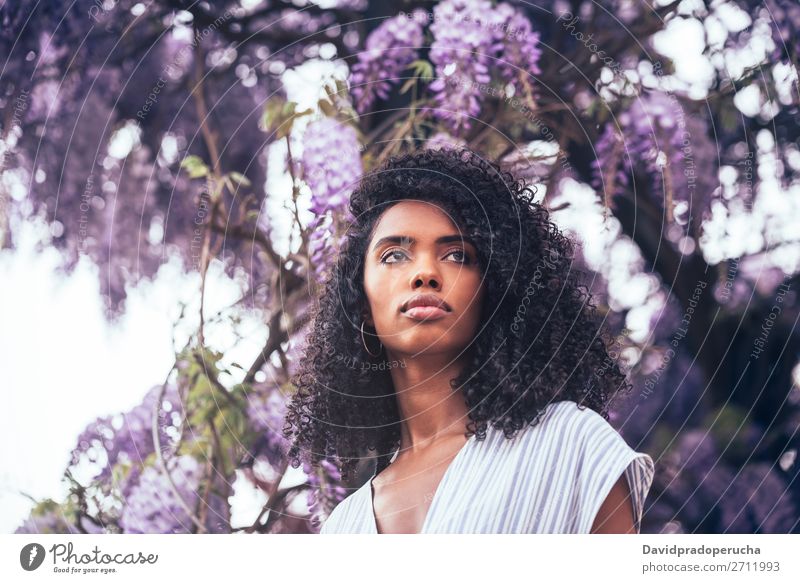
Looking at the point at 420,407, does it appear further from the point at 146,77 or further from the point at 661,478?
the point at 146,77

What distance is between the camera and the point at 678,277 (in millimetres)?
1854

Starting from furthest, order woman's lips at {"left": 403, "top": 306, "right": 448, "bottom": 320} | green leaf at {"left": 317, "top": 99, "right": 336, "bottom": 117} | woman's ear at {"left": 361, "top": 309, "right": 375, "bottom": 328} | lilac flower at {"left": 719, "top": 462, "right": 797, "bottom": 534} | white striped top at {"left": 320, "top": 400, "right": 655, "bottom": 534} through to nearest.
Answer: green leaf at {"left": 317, "top": 99, "right": 336, "bottom": 117} → lilac flower at {"left": 719, "top": 462, "right": 797, "bottom": 534} → woman's ear at {"left": 361, "top": 309, "right": 375, "bottom": 328} → woman's lips at {"left": 403, "top": 306, "right": 448, "bottom": 320} → white striped top at {"left": 320, "top": 400, "right": 655, "bottom": 534}

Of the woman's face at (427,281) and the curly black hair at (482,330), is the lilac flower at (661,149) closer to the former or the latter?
the curly black hair at (482,330)

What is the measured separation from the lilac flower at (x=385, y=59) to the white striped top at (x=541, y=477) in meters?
0.69

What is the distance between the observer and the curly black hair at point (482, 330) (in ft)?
5.17

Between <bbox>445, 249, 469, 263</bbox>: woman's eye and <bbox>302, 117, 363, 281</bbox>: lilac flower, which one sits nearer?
<bbox>445, 249, 469, 263</bbox>: woman's eye

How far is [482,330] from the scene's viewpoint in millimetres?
1614

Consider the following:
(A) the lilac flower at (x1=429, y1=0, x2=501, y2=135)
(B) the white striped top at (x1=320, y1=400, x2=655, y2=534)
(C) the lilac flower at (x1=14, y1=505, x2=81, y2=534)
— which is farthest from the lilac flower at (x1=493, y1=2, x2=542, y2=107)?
(C) the lilac flower at (x1=14, y1=505, x2=81, y2=534)

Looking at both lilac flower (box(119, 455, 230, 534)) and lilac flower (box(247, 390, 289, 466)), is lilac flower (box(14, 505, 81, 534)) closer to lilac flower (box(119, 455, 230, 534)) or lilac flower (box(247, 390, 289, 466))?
lilac flower (box(119, 455, 230, 534))

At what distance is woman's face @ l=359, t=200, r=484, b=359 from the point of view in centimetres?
157

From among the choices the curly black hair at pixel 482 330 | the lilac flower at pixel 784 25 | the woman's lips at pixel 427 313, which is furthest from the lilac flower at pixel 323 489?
the lilac flower at pixel 784 25

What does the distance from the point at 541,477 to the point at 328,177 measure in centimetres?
68

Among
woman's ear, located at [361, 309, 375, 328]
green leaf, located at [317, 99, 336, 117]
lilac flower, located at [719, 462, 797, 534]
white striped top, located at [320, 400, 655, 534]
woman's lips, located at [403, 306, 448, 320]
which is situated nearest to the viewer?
white striped top, located at [320, 400, 655, 534]
